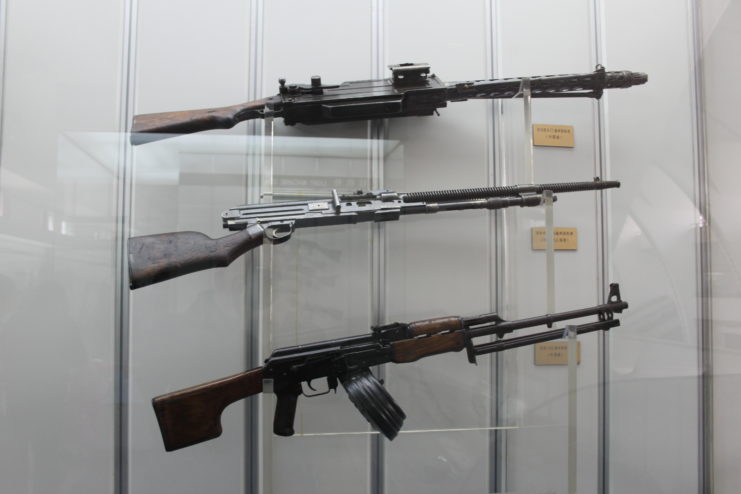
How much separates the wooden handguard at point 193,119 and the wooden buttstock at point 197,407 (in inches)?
36.0

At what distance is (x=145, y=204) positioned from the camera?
149 centimetres

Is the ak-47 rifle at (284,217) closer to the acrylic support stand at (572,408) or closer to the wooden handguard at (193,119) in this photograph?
the wooden handguard at (193,119)

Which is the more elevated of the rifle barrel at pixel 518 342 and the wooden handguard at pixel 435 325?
the wooden handguard at pixel 435 325

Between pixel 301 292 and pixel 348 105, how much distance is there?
71 cm

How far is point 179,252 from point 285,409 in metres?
0.63

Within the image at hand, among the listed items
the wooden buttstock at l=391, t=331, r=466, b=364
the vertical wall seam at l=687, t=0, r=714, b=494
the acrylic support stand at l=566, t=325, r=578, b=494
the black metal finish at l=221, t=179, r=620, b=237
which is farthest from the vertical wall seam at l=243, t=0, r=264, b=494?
the vertical wall seam at l=687, t=0, r=714, b=494

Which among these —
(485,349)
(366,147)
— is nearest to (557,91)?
(366,147)

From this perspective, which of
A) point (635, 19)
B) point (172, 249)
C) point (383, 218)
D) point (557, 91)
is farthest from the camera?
point (635, 19)

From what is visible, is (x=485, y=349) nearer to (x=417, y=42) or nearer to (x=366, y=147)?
(x=366, y=147)

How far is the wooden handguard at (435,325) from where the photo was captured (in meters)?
1.32

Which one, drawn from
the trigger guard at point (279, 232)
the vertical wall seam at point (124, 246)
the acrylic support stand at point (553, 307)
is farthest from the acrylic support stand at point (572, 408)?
the vertical wall seam at point (124, 246)

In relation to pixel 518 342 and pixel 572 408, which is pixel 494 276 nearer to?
pixel 518 342

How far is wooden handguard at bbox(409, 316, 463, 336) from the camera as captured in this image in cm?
132

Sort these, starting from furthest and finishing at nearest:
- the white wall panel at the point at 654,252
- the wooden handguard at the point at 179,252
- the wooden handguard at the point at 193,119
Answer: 1. the white wall panel at the point at 654,252
2. the wooden handguard at the point at 193,119
3. the wooden handguard at the point at 179,252
